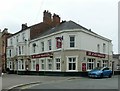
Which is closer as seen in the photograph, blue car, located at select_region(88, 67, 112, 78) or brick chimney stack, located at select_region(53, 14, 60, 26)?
blue car, located at select_region(88, 67, 112, 78)

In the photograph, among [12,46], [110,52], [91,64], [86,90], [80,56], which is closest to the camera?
[86,90]

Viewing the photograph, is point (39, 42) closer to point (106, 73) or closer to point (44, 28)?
point (44, 28)

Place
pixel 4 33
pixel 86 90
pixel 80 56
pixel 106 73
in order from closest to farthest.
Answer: pixel 86 90 < pixel 106 73 < pixel 80 56 < pixel 4 33

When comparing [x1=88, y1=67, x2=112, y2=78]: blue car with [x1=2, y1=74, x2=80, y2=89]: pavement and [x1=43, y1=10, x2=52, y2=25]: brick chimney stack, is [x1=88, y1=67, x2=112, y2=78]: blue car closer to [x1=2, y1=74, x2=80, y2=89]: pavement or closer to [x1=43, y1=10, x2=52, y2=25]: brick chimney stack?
[x1=2, y1=74, x2=80, y2=89]: pavement

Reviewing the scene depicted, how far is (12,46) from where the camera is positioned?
6331 cm

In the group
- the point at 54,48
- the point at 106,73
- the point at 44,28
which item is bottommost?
the point at 106,73

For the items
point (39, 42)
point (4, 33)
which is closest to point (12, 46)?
point (4, 33)

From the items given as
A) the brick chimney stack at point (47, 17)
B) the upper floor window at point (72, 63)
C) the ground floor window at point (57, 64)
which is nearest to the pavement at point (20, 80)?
the upper floor window at point (72, 63)

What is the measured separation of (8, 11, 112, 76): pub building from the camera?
42.3 meters

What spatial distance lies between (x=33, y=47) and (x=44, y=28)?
15.5 ft

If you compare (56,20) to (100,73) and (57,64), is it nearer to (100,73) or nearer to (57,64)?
(57,64)

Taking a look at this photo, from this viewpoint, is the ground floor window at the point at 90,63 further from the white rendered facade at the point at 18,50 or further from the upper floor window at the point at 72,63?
the white rendered facade at the point at 18,50

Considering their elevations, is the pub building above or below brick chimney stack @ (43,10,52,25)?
below

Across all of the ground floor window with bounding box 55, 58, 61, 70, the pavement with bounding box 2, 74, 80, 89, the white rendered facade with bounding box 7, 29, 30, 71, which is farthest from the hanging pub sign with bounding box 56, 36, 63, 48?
the white rendered facade with bounding box 7, 29, 30, 71
